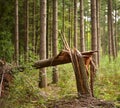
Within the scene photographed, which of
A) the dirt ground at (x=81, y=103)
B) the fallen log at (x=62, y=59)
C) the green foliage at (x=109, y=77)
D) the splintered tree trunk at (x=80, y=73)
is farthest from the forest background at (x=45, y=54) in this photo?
the splintered tree trunk at (x=80, y=73)

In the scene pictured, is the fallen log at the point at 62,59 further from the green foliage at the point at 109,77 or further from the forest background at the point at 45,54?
the green foliage at the point at 109,77

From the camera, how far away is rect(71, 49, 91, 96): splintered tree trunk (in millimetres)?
8695

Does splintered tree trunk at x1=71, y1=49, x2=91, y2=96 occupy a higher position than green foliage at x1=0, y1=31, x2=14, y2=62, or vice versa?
green foliage at x1=0, y1=31, x2=14, y2=62

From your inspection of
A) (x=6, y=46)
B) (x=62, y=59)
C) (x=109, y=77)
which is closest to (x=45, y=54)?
(x=109, y=77)

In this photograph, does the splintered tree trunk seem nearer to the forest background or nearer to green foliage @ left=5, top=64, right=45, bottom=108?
the forest background

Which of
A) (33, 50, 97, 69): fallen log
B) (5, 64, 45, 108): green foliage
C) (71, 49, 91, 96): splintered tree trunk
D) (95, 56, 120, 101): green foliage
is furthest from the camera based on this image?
(95, 56, 120, 101): green foliage

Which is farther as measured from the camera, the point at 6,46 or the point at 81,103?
the point at 6,46

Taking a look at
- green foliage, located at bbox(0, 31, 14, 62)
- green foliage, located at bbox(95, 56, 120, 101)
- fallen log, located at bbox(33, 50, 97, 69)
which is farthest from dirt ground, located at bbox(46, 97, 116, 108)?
green foliage, located at bbox(0, 31, 14, 62)

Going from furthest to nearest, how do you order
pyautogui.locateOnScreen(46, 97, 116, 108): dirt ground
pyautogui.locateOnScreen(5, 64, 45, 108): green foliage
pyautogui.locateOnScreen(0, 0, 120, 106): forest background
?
pyautogui.locateOnScreen(0, 0, 120, 106): forest background → pyautogui.locateOnScreen(5, 64, 45, 108): green foliage → pyautogui.locateOnScreen(46, 97, 116, 108): dirt ground

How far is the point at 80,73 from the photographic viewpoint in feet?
28.7

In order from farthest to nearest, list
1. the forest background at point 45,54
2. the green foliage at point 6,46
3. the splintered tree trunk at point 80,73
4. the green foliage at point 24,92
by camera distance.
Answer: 1. the green foliage at point 6,46
2. the splintered tree trunk at point 80,73
3. the forest background at point 45,54
4. the green foliage at point 24,92

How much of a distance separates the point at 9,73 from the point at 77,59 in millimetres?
1751

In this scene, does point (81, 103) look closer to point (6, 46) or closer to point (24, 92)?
point (24, 92)

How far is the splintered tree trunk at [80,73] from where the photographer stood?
8695 mm
